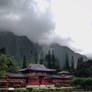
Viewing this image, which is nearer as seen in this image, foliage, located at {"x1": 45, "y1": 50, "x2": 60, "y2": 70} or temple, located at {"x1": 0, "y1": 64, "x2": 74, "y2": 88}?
temple, located at {"x1": 0, "y1": 64, "x2": 74, "y2": 88}

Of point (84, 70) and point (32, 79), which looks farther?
point (84, 70)

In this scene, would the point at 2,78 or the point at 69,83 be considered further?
the point at 69,83

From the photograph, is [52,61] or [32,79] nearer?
[32,79]

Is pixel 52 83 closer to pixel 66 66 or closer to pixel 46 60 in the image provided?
pixel 66 66

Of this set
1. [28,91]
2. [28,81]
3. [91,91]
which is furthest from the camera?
[28,81]

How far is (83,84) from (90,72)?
1628 cm

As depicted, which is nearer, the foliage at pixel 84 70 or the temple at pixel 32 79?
the temple at pixel 32 79

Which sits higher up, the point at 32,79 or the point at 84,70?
the point at 84,70

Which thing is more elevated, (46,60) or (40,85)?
(46,60)

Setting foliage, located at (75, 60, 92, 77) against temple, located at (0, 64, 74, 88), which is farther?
foliage, located at (75, 60, 92, 77)

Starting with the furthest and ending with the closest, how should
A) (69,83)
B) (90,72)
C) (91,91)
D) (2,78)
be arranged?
(90,72), (69,83), (2,78), (91,91)

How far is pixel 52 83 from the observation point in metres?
57.8

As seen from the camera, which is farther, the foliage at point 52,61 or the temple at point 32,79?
the foliage at point 52,61

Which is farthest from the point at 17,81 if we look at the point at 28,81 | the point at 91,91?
the point at 91,91
